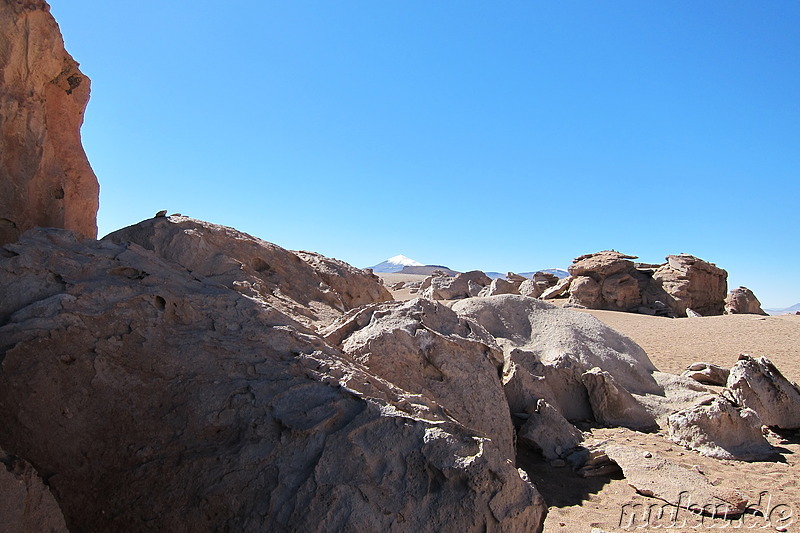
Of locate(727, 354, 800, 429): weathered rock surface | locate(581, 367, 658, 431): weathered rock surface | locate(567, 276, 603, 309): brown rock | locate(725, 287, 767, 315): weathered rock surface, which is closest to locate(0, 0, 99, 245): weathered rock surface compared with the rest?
locate(581, 367, 658, 431): weathered rock surface

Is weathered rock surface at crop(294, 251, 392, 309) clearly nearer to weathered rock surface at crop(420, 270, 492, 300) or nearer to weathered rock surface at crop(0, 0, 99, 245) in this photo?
weathered rock surface at crop(0, 0, 99, 245)

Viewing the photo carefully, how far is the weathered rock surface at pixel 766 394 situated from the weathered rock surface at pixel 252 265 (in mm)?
4382

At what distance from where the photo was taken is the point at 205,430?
2.46 meters

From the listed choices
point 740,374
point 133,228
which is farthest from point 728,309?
point 133,228

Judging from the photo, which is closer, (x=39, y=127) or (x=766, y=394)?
(x=39, y=127)

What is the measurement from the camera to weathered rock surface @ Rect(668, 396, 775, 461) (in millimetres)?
4883

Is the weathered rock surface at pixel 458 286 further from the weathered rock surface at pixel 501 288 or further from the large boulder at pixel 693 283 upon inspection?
the large boulder at pixel 693 283

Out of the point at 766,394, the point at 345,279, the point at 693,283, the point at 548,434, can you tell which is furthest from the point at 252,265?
the point at 693,283

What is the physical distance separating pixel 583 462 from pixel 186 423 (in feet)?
10.3

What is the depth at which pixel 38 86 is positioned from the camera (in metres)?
3.64

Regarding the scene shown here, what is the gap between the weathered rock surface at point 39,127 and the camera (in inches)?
132

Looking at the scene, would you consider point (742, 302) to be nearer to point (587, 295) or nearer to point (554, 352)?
point (587, 295)

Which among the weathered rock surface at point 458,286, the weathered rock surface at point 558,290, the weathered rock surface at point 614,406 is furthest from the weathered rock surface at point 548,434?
the weathered rock surface at point 458,286

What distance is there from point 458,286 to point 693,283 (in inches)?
412
